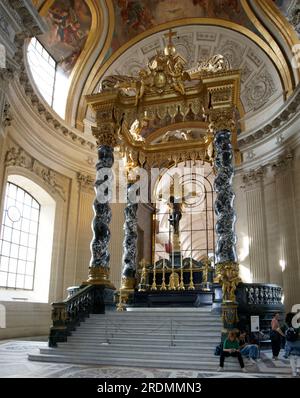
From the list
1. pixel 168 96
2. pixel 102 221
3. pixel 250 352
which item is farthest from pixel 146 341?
pixel 168 96

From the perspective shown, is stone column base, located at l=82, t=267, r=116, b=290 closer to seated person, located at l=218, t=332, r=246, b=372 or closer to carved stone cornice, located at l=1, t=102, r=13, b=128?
seated person, located at l=218, t=332, r=246, b=372

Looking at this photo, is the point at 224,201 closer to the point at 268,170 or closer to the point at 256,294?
the point at 256,294

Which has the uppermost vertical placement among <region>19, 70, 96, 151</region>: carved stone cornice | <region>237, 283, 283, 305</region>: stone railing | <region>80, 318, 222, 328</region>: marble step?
<region>19, 70, 96, 151</region>: carved stone cornice

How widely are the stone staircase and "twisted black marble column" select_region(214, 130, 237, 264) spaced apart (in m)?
1.38

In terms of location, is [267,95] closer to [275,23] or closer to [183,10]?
[275,23]

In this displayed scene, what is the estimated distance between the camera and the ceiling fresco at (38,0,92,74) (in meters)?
13.2

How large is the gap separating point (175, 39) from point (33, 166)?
7.79m

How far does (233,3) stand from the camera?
1377cm

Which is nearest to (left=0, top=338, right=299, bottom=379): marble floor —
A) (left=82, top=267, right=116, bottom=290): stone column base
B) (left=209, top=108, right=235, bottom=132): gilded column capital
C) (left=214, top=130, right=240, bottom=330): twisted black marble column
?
(left=214, top=130, right=240, bottom=330): twisted black marble column

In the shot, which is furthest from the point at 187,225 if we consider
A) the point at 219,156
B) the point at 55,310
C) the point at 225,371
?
the point at 225,371

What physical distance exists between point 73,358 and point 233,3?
42.2 feet

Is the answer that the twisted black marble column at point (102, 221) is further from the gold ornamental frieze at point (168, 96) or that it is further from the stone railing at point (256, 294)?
the stone railing at point (256, 294)

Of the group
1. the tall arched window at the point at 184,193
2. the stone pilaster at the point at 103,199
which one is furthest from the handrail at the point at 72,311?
the tall arched window at the point at 184,193

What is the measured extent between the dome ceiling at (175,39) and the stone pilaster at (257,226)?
2.77 meters
